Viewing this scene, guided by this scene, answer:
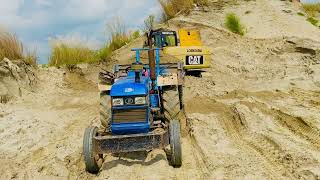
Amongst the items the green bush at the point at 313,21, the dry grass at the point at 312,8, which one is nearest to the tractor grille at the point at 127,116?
the green bush at the point at 313,21

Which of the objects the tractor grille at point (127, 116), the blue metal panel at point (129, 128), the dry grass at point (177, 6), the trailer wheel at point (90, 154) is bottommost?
the trailer wheel at point (90, 154)

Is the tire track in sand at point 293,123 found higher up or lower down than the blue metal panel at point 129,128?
lower down

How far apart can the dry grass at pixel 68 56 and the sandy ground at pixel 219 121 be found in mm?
717

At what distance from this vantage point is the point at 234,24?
68.4 feet

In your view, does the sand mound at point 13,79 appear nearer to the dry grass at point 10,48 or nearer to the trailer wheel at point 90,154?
the dry grass at point 10,48

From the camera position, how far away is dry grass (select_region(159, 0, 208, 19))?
886 inches

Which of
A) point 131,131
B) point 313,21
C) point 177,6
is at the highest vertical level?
point 177,6

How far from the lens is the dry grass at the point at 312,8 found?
24.3 meters

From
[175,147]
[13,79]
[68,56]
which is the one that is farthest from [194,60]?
[175,147]

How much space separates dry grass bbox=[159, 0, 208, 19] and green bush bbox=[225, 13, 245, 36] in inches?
72.4

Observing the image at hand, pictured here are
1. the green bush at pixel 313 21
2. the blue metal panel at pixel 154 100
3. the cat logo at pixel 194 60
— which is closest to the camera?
the blue metal panel at pixel 154 100

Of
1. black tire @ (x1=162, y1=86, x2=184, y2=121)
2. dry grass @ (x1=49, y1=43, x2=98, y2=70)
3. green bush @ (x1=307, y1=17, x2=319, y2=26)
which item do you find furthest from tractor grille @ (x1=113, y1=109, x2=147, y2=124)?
green bush @ (x1=307, y1=17, x2=319, y2=26)

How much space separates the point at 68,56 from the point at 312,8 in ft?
45.6

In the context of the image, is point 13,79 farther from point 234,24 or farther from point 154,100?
point 234,24
